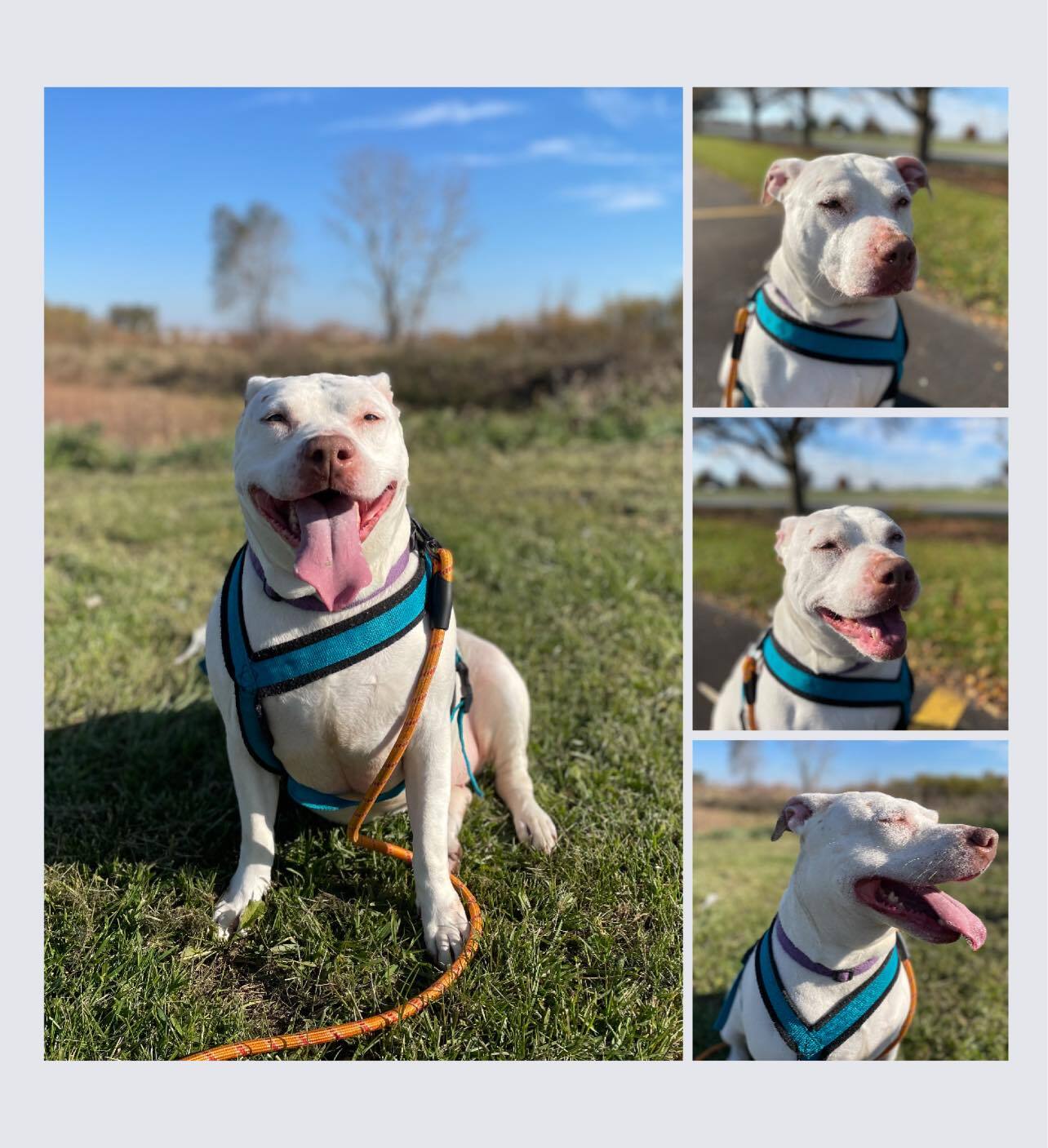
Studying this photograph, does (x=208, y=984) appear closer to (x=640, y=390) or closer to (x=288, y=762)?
(x=288, y=762)

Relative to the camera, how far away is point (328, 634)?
101 inches

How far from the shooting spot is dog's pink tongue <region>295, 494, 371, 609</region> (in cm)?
232

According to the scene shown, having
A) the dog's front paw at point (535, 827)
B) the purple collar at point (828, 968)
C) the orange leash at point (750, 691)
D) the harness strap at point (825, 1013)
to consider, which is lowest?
the harness strap at point (825, 1013)

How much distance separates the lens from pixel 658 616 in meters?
4.92

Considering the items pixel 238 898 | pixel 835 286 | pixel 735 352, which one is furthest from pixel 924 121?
pixel 238 898

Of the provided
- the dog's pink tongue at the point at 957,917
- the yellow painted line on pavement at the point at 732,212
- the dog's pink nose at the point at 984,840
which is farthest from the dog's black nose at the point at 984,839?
the yellow painted line on pavement at the point at 732,212

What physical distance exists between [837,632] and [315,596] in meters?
1.57

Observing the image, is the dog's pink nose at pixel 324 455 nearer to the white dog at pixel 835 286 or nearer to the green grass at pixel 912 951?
the white dog at pixel 835 286

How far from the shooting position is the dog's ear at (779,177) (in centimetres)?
285

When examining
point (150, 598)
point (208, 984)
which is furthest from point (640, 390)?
point (208, 984)

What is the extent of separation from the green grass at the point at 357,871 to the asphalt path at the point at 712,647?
5.0 inches

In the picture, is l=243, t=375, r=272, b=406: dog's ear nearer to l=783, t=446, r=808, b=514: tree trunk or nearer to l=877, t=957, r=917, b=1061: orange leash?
l=783, t=446, r=808, b=514: tree trunk

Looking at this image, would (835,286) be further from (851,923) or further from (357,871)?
(357,871)

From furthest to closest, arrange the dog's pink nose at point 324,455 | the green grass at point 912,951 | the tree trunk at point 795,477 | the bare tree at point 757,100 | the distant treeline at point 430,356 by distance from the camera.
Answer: the distant treeline at point 430,356 → the tree trunk at point 795,477 → the green grass at point 912,951 → the bare tree at point 757,100 → the dog's pink nose at point 324,455
